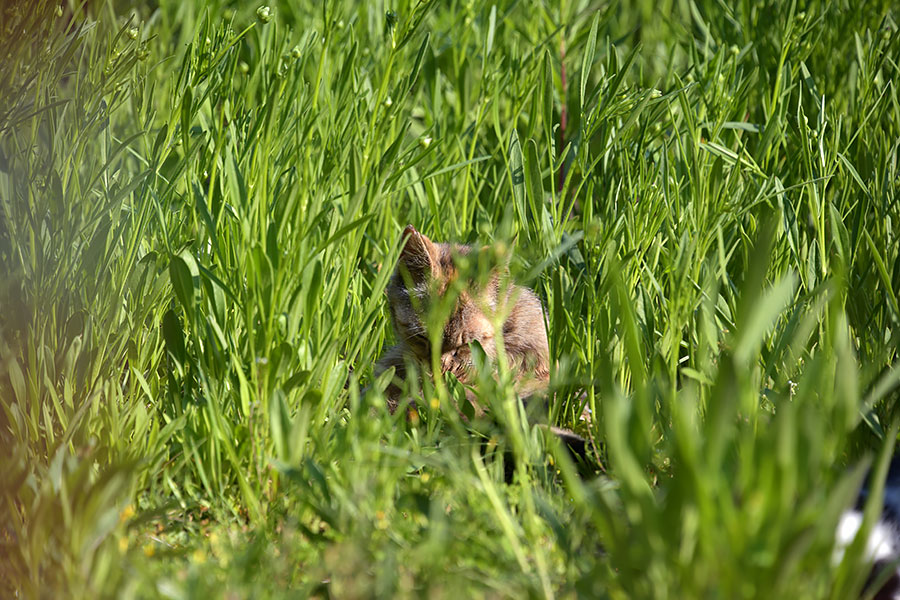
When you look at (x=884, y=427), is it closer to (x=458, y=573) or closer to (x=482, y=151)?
(x=458, y=573)

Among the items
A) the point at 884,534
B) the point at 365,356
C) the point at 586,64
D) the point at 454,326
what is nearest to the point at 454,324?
the point at 454,326

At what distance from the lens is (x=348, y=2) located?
10.7ft

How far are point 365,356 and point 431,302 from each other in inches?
14.4

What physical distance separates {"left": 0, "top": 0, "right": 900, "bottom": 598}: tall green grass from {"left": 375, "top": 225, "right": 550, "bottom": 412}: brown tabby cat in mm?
187

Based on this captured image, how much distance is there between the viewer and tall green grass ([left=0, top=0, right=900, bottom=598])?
113 centimetres

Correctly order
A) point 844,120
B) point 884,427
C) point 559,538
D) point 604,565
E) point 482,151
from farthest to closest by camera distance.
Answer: point 482,151 < point 844,120 < point 884,427 < point 559,538 < point 604,565

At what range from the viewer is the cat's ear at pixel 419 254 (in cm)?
240

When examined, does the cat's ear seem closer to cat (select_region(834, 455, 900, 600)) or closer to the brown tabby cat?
the brown tabby cat

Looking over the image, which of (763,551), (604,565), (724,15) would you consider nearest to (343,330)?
(604,565)

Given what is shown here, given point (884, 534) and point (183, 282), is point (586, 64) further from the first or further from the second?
point (884, 534)

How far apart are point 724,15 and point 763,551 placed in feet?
9.41

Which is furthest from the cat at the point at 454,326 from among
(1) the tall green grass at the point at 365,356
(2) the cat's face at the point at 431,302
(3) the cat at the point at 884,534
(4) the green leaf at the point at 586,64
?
(3) the cat at the point at 884,534

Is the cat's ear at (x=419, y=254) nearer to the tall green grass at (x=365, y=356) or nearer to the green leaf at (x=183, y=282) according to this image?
the tall green grass at (x=365, y=356)

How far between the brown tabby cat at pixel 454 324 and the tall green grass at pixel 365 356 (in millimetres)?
187
